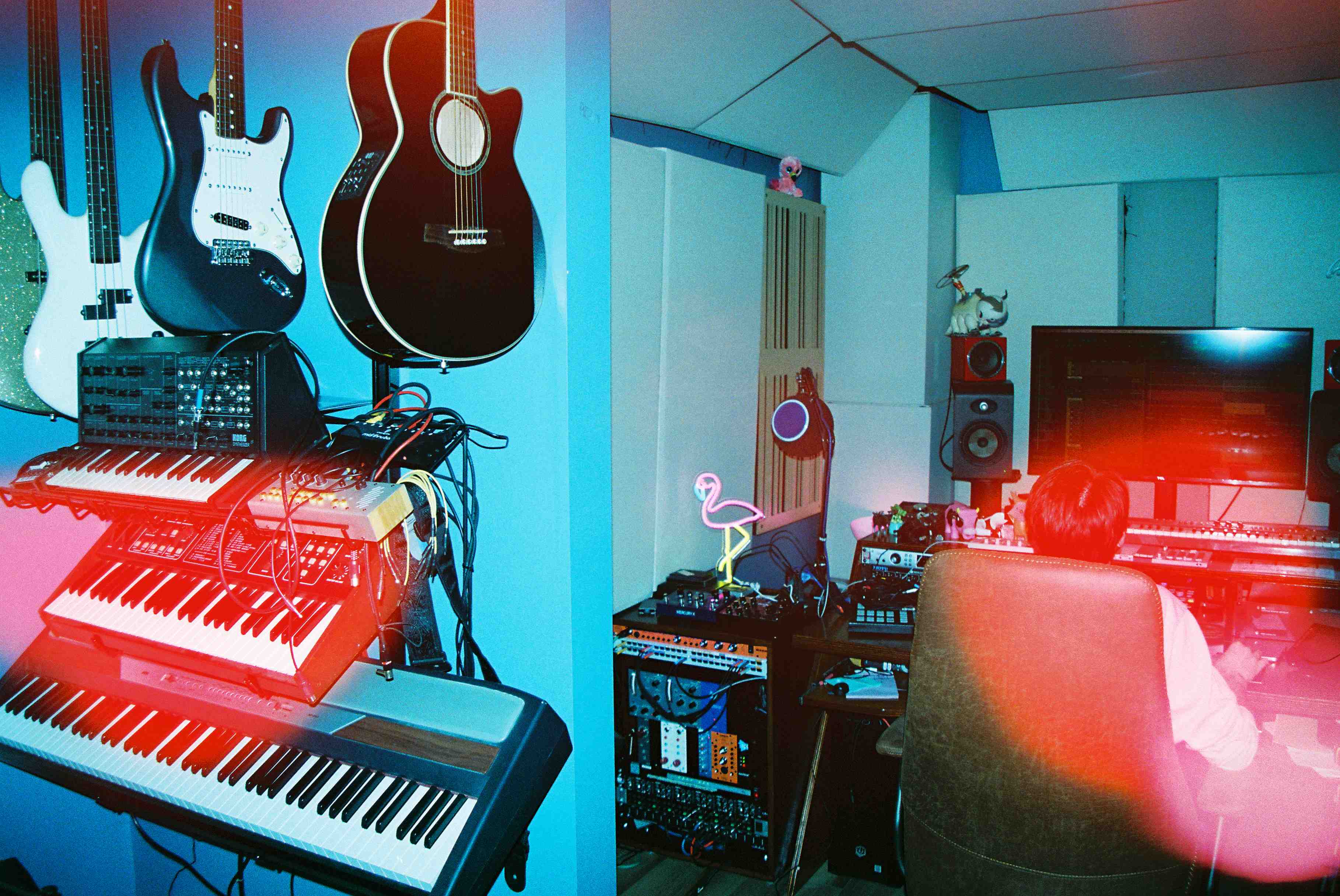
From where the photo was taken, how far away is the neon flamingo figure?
2.56 metres

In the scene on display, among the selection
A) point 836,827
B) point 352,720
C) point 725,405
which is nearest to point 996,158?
point 725,405

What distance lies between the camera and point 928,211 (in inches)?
140

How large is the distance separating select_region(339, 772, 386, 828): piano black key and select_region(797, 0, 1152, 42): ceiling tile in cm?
228

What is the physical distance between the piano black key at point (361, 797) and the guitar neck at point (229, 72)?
117 cm

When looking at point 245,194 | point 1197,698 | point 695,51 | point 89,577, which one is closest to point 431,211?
point 245,194

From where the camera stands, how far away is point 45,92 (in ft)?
6.11

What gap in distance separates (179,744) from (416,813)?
50 centimetres

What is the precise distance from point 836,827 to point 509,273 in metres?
1.77

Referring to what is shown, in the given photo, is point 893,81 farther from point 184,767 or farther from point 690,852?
point 184,767

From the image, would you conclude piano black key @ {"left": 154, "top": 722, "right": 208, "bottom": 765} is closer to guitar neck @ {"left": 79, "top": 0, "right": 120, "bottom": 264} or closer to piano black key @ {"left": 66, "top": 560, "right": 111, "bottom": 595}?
piano black key @ {"left": 66, "top": 560, "right": 111, "bottom": 595}

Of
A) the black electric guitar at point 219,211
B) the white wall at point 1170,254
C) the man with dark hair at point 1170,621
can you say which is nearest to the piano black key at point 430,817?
the black electric guitar at point 219,211

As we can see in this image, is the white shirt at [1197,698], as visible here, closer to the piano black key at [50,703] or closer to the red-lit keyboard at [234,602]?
the red-lit keyboard at [234,602]

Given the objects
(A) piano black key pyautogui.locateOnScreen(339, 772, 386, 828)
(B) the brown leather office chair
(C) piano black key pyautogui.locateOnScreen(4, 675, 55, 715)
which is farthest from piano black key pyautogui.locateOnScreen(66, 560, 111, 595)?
(B) the brown leather office chair

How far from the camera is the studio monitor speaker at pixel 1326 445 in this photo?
2600mm
